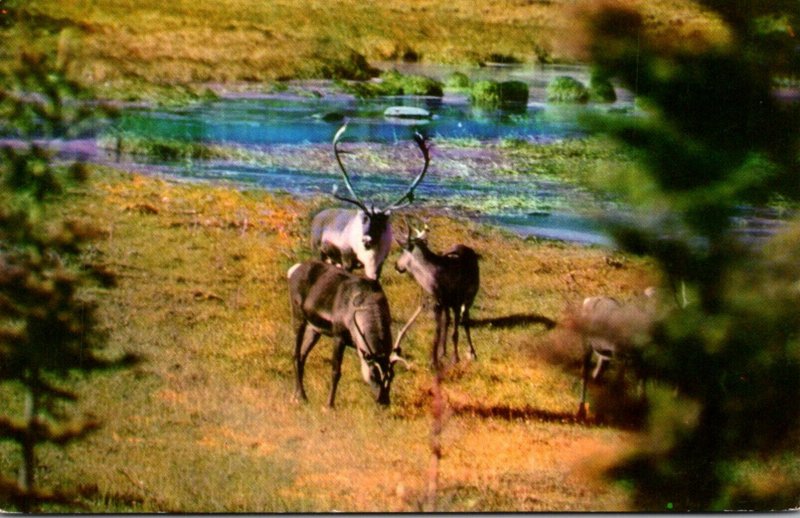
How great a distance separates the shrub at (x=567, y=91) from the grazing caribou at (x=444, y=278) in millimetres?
556

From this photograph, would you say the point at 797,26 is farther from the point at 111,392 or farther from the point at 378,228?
the point at 111,392

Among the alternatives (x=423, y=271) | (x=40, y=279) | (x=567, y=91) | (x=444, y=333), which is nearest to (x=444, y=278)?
(x=423, y=271)

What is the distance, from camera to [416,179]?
365 centimetres

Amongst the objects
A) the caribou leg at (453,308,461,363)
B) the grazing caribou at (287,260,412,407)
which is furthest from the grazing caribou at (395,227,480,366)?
the grazing caribou at (287,260,412,407)

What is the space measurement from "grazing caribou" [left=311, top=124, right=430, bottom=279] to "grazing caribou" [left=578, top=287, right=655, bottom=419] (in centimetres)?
67

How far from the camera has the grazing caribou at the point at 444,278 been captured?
367cm

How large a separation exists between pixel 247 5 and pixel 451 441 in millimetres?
1507

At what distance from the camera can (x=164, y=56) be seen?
3.56m

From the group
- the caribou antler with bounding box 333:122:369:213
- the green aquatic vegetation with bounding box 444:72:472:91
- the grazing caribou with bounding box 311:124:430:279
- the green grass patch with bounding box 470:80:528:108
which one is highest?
the green aquatic vegetation with bounding box 444:72:472:91

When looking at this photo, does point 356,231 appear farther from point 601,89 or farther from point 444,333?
point 601,89

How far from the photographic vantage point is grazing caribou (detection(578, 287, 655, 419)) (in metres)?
3.71

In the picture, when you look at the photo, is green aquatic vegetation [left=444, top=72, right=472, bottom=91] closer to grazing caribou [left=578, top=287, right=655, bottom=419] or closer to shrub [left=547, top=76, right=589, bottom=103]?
shrub [left=547, top=76, right=589, bottom=103]

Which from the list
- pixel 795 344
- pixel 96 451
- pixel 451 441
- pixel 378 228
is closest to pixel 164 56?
pixel 378 228

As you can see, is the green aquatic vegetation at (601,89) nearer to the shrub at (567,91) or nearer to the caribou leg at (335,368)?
the shrub at (567,91)
